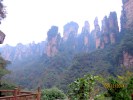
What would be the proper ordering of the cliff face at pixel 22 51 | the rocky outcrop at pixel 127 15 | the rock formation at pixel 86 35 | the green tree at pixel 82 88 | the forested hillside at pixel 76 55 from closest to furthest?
the green tree at pixel 82 88
the forested hillside at pixel 76 55
the rocky outcrop at pixel 127 15
the rock formation at pixel 86 35
the cliff face at pixel 22 51

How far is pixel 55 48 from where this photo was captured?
8156 cm

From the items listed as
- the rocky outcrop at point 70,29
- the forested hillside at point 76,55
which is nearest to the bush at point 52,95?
the forested hillside at point 76,55

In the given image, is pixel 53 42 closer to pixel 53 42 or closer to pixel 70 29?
pixel 53 42

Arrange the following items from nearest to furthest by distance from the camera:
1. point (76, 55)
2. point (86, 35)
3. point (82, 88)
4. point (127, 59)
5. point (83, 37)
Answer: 1. point (82, 88)
2. point (127, 59)
3. point (76, 55)
4. point (86, 35)
5. point (83, 37)

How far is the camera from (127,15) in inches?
2461

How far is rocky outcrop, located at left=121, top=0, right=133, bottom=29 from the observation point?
59.7m

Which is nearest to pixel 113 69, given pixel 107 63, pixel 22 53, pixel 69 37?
pixel 107 63

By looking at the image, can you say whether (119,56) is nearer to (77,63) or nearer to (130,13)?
(77,63)

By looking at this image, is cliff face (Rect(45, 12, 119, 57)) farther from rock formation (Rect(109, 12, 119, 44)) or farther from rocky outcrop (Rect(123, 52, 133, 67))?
rocky outcrop (Rect(123, 52, 133, 67))

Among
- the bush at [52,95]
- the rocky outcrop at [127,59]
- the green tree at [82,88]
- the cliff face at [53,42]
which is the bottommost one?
the bush at [52,95]

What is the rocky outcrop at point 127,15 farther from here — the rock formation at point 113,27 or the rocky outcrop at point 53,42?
the rocky outcrop at point 53,42

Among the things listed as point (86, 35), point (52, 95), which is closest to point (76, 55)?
point (86, 35)

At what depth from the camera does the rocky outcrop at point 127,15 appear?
196 feet

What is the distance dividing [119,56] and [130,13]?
57.4ft
